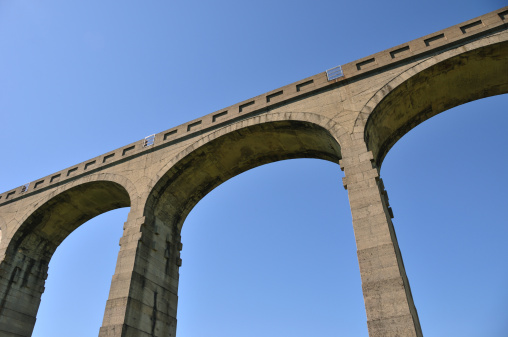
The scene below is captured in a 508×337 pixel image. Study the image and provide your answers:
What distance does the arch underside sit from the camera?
13258 millimetres

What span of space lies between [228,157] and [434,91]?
286 inches

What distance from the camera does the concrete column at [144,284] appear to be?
11.3 metres

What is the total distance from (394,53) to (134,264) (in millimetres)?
10469

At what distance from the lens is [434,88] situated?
472 inches

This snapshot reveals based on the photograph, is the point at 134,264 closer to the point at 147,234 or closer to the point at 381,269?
the point at 147,234

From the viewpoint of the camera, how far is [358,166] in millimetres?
10453

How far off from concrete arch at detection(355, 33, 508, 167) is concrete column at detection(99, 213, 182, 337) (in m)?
A: 7.70

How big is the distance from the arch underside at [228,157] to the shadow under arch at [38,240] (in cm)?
193

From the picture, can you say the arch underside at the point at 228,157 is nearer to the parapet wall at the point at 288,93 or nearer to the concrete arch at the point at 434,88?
the parapet wall at the point at 288,93

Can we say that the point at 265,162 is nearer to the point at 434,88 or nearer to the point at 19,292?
the point at 434,88

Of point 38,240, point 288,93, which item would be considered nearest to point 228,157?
point 288,93

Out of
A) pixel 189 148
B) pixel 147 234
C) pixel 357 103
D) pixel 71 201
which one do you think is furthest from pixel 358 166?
pixel 71 201

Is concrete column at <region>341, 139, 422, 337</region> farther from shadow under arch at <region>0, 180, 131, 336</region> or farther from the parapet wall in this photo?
shadow under arch at <region>0, 180, 131, 336</region>

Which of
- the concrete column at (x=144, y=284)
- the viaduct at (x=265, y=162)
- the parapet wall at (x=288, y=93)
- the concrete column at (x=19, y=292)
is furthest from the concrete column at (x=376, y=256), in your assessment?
the concrete column at (x=19, y=292)
